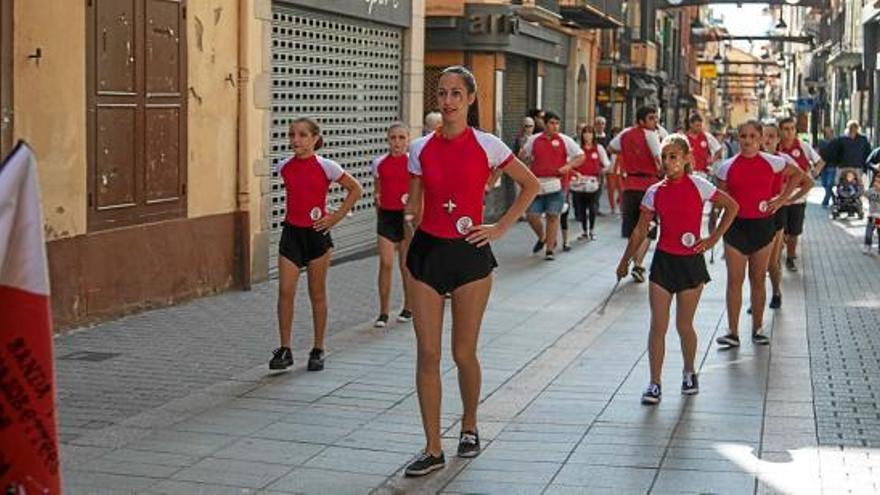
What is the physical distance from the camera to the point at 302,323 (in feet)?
37.5

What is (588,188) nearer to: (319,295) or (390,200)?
(390,200)

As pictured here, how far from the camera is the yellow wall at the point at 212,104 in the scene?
41.0 feet

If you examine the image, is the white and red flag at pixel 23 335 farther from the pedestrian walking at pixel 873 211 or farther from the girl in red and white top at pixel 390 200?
the pedestrian walking at pixel 873 211

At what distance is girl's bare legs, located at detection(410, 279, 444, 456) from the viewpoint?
21.5 ft

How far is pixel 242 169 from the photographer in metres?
13.4

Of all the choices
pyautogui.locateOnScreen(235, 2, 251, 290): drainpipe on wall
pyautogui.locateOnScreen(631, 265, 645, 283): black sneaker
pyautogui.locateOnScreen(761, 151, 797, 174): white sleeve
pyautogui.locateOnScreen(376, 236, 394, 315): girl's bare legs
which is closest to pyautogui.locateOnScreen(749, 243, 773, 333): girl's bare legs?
pyautogui.locateOnScreen(761, 151, 797, 174): white sleeve

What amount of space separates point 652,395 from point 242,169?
608cm

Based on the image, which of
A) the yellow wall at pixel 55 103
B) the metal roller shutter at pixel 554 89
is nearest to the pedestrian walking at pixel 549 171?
the yellow wall at pixel 55 103

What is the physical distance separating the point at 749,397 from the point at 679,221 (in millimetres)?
1110

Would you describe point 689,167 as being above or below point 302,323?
above

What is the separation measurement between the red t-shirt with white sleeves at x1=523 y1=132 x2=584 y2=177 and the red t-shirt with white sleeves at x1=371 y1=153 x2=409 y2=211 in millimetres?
6380

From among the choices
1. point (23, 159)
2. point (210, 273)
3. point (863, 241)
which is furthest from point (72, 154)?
point (863, 241)

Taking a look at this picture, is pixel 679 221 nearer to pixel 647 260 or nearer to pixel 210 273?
pixel 210 273

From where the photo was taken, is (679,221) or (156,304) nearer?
(679,221)
